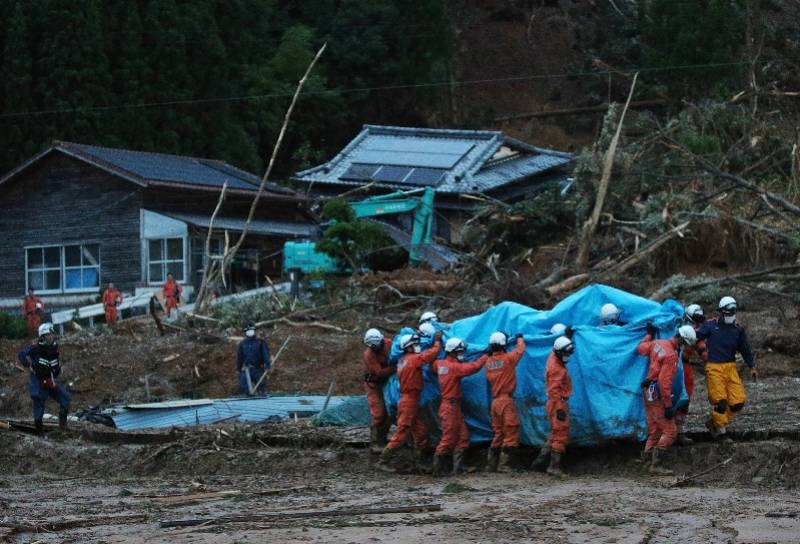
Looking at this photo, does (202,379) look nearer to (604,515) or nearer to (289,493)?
(289,493)

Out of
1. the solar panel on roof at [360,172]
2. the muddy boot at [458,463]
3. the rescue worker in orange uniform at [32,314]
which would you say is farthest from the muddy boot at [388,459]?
the solar panel on roof at [360,172]

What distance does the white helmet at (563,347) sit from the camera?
1539cm

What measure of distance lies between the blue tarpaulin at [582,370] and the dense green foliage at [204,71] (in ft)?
95.1

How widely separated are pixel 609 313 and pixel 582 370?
32.7 inches

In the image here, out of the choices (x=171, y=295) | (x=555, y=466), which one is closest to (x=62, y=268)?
(x=171, y=295)

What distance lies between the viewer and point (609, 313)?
16406 mm

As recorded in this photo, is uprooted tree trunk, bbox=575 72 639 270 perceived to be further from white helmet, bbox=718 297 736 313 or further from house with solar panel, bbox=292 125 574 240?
white helmet, bbox=718 297 736 313

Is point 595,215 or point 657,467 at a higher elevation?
point 595,215

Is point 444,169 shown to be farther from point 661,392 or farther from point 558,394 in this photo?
point 661,392

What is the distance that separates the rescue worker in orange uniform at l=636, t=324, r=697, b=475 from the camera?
49.3ft

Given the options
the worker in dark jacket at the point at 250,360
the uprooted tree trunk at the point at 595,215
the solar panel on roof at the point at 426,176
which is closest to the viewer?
the worker in dark jacket at the point at 250,360

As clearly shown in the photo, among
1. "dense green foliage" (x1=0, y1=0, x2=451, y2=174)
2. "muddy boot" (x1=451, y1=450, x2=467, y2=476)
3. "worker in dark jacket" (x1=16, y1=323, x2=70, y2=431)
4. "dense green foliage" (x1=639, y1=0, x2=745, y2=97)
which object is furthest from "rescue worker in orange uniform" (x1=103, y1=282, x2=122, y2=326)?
"dense green foliage" (x1=639, y1=0, x2=745, y2=97)

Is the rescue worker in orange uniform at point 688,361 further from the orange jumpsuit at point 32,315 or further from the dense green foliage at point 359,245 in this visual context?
the orange jumpsuit at point 32,315

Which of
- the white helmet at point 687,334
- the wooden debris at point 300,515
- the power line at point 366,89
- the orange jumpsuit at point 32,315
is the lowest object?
the wooden debris at point 300,515
